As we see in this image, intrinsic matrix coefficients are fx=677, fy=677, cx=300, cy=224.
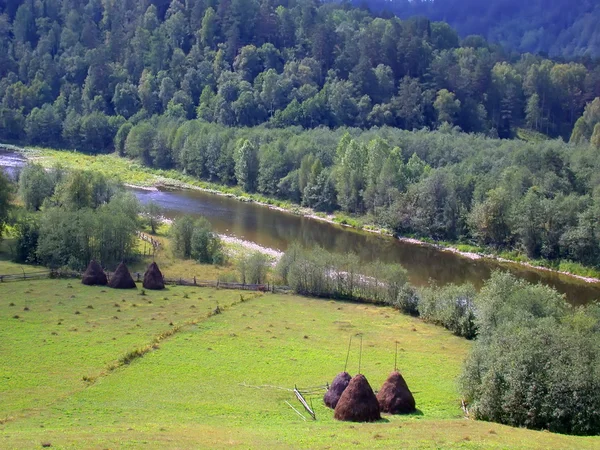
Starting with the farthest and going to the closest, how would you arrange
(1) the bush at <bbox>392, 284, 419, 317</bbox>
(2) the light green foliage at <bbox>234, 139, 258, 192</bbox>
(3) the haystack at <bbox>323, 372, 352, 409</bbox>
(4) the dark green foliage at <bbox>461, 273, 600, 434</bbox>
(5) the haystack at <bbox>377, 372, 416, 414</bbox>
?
(2) the light green foliage at <bbox>234, 139, 258, 192</bbox> < (1) the bush at <bbox>392, 284, 419, 317</bbox> < (3) the haystack at <bbox>323, 372, 352, 409</bbox> < (5) the haystack at <bbox>377, 372, 416, 414</bbox> < (4) the dark green foliage at <bbox>461, 273, 600, 434</bbox>

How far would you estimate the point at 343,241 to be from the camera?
103 m

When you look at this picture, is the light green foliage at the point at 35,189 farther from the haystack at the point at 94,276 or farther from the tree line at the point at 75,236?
the haystack at the point at 94,276

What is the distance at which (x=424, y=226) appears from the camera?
108 m

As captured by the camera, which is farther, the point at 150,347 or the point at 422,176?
the point at 422,176

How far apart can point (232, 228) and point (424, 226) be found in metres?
30.4

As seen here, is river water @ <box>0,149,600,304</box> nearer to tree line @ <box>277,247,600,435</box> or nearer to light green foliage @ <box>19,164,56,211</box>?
light green foliage @ <box>19,164,56,211</box>

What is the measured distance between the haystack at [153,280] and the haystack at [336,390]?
30.8m

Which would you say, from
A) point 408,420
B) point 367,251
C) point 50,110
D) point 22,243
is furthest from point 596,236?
point 50,110

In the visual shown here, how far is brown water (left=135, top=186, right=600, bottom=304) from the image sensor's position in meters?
86.4

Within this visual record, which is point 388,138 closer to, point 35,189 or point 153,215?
point 153,215

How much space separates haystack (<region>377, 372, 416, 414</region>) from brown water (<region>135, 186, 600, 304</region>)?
43061 millimetres

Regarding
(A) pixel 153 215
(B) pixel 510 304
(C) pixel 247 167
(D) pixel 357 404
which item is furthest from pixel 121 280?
(C) pixel 247 167

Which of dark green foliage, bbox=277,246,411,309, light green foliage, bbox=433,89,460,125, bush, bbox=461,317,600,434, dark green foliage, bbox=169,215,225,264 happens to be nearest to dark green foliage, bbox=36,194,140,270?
dark green foliage, bbox=169,215,225,264

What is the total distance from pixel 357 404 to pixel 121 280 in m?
35.6
